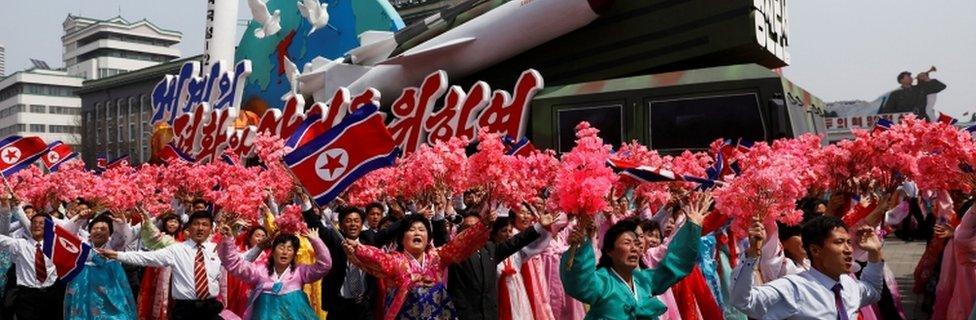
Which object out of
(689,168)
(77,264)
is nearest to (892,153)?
(689,168)

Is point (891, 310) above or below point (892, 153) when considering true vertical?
below

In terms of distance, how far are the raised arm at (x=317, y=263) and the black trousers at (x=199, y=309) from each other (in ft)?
3.49

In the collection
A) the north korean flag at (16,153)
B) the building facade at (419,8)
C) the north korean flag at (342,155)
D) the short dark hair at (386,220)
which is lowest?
the short dark hair at (386,220)

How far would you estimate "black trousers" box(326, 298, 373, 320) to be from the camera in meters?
5.80

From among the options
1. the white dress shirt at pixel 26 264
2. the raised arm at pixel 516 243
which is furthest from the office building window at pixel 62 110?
the raised arm at pixel 516 243

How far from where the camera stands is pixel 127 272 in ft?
Answer: 25.6

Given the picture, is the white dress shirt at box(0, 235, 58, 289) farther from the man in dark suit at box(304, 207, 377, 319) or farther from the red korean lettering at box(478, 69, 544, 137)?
the red korean lettering at box(478, 69, 544, 137)

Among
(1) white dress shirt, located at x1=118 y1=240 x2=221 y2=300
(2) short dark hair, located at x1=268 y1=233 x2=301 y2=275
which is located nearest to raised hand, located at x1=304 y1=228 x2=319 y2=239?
(2) short dark hair, located at x1=268 y1=233 x2=301 y2=275

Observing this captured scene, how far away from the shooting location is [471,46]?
19.6 metres

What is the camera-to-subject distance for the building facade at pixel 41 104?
9094 cm

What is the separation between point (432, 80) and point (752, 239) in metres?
15.8

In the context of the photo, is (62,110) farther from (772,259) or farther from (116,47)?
(772,259)

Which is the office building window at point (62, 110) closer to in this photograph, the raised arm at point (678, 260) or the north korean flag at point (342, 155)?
the north korean flag at point (342, 155)

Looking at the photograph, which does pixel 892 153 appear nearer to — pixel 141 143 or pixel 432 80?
pixel 432 80
